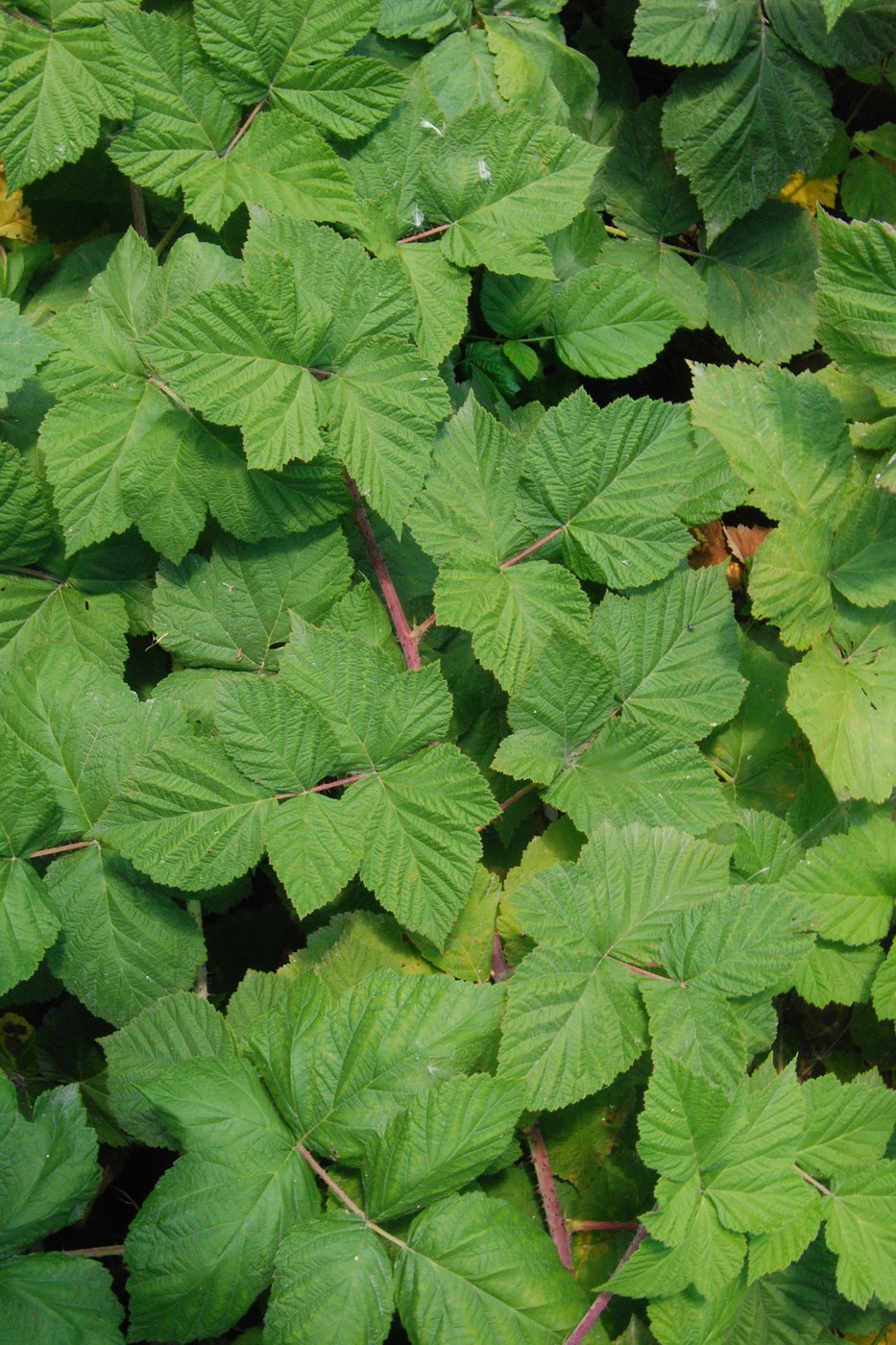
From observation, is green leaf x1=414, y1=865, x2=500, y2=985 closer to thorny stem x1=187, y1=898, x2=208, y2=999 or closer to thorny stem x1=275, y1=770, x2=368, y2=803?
thorny stem x1=275, y1=770, x2=368, y2=803

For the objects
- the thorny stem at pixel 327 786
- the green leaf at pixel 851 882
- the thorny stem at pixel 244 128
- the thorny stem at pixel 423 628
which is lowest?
the green leaf at pixel 851 882

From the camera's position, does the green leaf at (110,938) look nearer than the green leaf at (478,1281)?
No

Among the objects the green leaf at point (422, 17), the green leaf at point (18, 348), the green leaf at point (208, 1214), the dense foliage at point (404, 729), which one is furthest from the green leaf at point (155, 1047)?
the green leaf at point (422, 17)

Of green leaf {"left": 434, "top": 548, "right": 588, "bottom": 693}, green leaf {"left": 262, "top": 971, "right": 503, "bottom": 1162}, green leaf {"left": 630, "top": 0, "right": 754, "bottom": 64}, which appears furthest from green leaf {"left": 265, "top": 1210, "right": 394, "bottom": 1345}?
green leaf {"left": 630, "top": 0, "right": 754, "bottom": 64}

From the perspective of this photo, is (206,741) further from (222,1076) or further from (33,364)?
(33,364)

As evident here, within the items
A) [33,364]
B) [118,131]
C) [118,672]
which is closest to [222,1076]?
[118,672]

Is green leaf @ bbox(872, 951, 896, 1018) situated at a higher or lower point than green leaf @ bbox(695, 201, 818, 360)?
lower

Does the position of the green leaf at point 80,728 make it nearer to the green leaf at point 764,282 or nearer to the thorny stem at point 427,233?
the thorny stem at point 427,233
